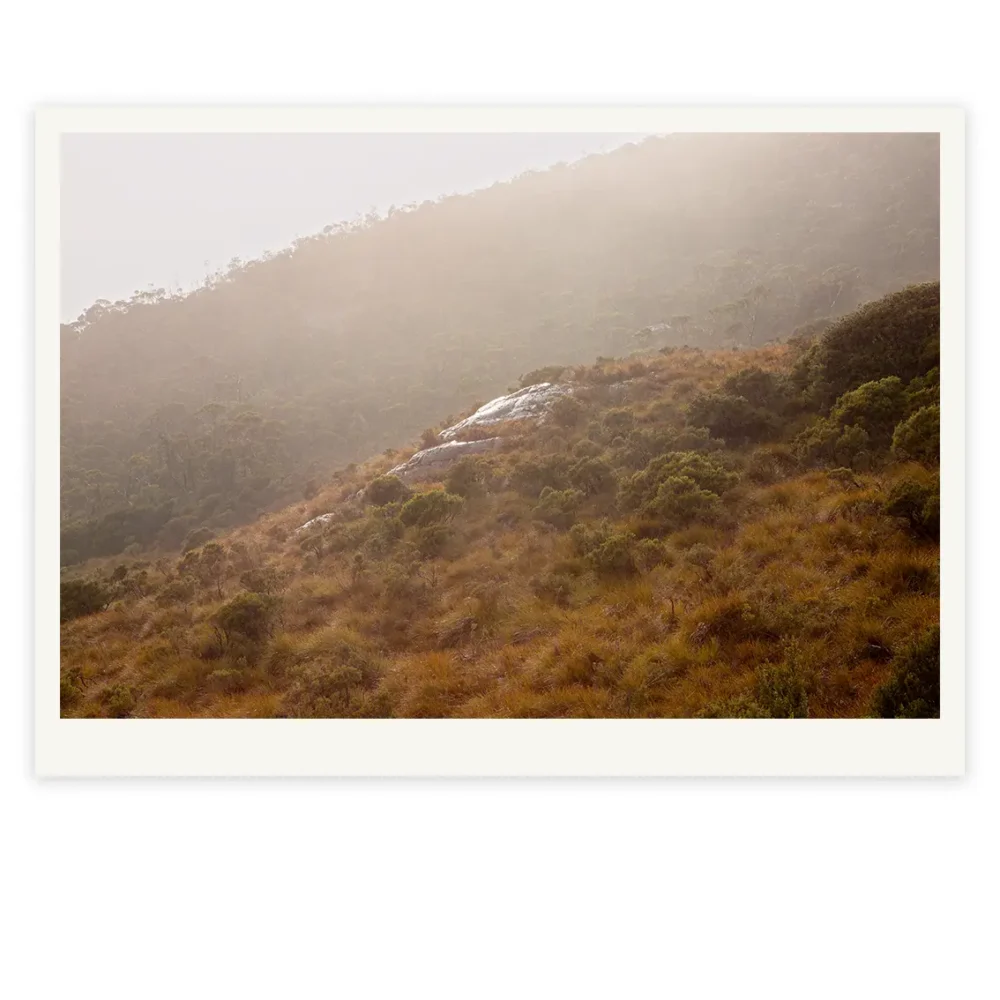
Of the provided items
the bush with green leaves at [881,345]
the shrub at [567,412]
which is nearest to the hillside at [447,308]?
the bush with green leaves at [881,345]

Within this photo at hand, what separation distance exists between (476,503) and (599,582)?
6.12 ft

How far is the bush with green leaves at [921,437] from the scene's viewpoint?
6441 mm

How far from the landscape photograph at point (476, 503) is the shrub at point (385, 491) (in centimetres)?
2

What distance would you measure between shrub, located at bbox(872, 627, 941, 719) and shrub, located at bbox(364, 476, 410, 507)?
17.2 feet

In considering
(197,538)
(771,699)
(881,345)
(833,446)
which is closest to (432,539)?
(197,538)

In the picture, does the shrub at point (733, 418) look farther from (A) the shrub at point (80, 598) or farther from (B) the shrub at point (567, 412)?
(A) the shrub at point (80, 598)

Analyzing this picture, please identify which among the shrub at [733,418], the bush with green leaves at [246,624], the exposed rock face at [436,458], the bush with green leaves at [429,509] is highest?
the shrub at [733,418]

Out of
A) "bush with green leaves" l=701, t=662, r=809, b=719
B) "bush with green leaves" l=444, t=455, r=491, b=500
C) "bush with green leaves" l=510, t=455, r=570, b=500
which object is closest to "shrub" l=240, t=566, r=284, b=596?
"bush with green leaves" l=444, t=455, r=491, b=500

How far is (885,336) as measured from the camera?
8.05 m

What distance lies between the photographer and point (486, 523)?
24.1 ft

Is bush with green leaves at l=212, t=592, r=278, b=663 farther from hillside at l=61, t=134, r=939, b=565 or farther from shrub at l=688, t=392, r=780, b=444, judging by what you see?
shrub at l=688, t=392, r=780, b=444
